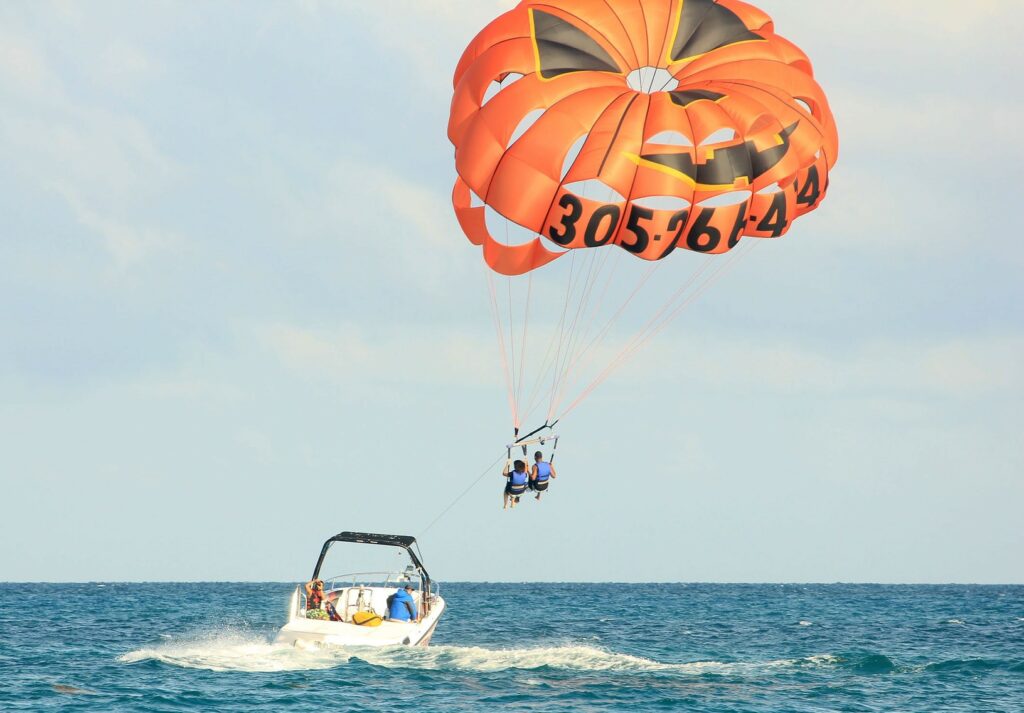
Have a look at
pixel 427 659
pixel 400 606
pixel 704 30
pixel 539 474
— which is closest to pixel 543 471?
pixel 539 474

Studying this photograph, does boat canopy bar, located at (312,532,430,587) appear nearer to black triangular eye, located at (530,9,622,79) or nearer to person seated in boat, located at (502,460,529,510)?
person seated in boat, located at (502,460,529,510)

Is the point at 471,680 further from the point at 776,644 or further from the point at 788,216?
the point at 776,644

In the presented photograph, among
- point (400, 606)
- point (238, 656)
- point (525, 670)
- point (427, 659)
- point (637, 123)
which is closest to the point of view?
point (637, 123)

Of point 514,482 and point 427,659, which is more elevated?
point 514,482

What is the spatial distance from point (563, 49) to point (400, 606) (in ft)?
42.7

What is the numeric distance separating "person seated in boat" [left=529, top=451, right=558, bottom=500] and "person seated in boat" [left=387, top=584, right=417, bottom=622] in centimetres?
588

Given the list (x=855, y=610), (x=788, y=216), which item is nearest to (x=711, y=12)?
(x=788, y=216)

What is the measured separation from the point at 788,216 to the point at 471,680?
38.9 feet

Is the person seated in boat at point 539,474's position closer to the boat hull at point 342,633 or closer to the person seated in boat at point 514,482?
the person seated in boat at point 514,482

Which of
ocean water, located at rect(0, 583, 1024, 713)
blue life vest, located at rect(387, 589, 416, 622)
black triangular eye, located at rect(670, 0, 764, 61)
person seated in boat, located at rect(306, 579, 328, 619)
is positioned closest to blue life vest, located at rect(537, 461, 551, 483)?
ocean water, located at rect(0, 583, 1024, 713)

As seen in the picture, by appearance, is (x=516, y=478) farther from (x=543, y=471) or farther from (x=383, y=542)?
(x=383, y=542)

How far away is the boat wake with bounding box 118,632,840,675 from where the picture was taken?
27094mm

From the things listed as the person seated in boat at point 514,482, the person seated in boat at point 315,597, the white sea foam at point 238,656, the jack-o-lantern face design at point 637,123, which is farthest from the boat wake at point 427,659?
the jack-o-lantern face design at point 637,123

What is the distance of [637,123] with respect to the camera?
74.9 ft
